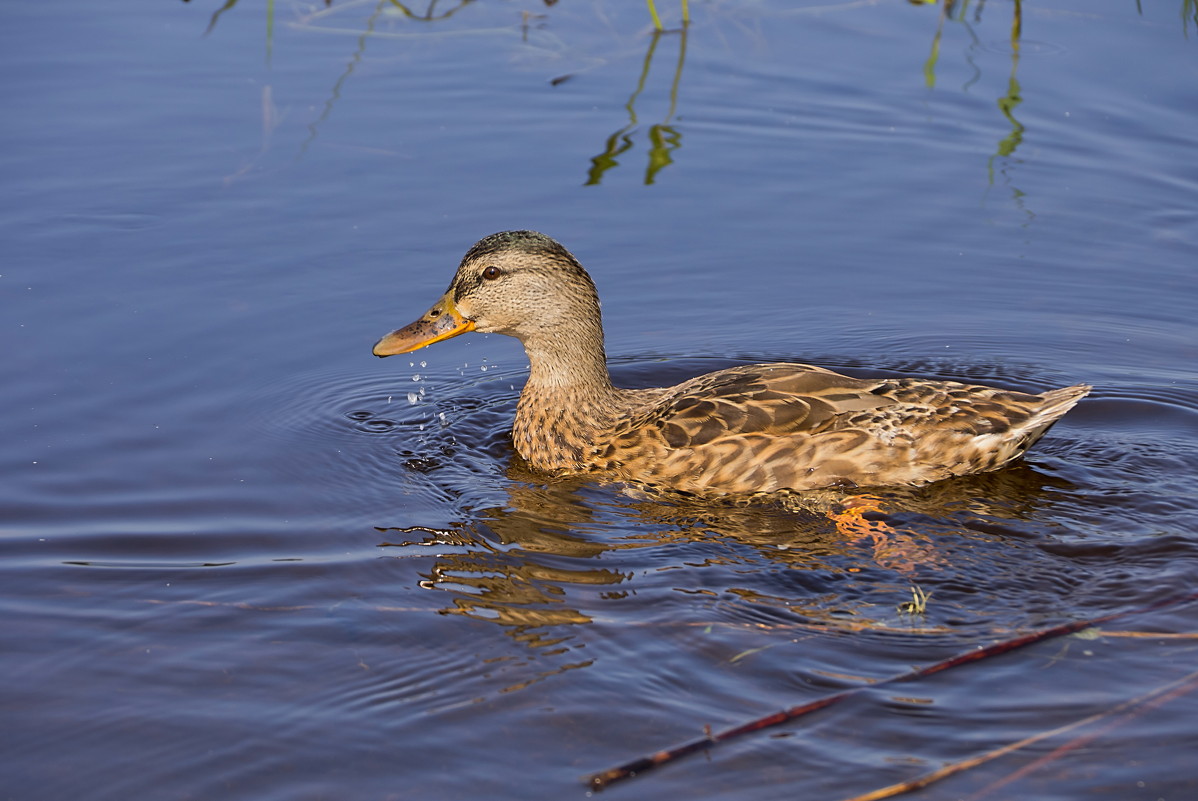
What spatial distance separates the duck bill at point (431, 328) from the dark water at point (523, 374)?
22.3 inches

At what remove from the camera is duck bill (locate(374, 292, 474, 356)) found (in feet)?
25.7

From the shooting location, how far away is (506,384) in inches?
347

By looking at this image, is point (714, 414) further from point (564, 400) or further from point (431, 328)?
point (431, 328)

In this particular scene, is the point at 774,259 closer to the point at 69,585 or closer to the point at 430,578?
the point at 430,578

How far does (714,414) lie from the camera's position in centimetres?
729

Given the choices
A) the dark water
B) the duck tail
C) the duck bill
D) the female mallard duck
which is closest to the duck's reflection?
the dark water

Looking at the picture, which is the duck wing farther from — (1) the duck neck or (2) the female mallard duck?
(1) the duck neck

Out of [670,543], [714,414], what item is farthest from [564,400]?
[670,543]

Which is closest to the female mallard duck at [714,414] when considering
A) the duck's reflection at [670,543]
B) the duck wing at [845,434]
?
the duck wing at [845,434]

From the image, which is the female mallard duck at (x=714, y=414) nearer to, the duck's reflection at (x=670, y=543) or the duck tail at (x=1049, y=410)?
the duck tail at (x=1049, y=410)

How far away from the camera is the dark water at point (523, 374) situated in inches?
201

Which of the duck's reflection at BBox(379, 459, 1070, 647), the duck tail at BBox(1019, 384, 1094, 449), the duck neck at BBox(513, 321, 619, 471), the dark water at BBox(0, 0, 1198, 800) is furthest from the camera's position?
the duck neck at BBox(513, 321, 619, 471)

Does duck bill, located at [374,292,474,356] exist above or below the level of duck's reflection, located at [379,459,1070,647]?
above

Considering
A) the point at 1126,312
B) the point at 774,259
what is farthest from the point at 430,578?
the point at 1126,312
